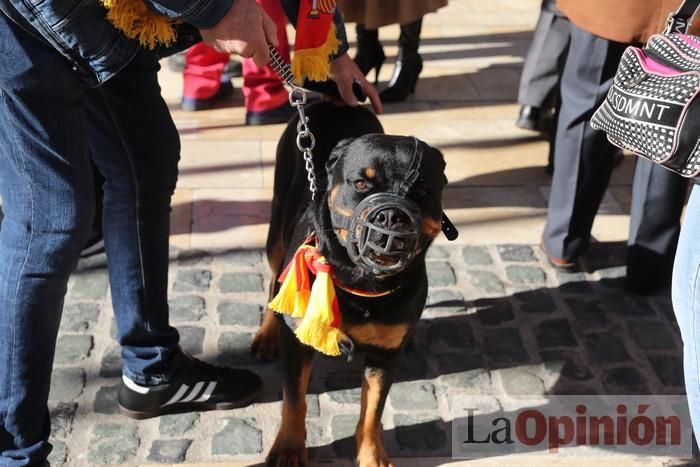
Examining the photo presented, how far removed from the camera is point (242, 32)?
7.66 feet

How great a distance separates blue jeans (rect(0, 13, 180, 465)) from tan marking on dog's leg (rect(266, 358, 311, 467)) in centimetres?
56

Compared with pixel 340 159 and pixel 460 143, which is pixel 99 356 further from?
pixel 460 143

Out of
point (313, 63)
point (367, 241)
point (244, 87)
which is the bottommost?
point (244, 87)

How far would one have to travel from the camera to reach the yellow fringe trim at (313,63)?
9.64ft

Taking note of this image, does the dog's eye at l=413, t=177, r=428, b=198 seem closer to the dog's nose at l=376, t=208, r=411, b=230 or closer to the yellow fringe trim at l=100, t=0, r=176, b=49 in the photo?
the dog's nose at l=376, t=208, r=411, b=230

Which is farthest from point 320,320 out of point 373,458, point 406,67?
point 406,67

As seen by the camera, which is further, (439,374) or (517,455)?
(439,374)

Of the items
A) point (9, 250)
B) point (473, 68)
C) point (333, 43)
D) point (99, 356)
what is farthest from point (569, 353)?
point (473, 68)

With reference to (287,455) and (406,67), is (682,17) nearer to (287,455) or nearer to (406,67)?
(287,455)

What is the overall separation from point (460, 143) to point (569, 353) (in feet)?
7.20

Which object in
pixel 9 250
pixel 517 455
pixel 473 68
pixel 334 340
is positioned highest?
pixel 9 250

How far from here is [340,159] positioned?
2.68 m

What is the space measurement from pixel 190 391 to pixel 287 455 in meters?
0.48

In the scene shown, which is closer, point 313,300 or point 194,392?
point 313,300
